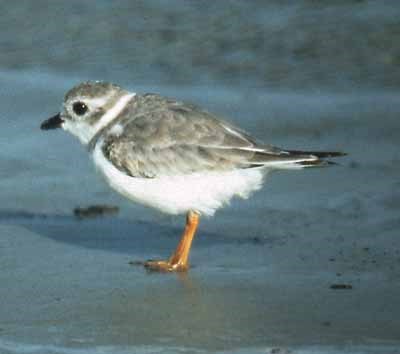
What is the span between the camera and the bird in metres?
7.23

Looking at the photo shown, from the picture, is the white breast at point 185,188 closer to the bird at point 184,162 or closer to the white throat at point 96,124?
the bird at point 184,162

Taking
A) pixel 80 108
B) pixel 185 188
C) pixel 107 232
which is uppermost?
pixel 80 108

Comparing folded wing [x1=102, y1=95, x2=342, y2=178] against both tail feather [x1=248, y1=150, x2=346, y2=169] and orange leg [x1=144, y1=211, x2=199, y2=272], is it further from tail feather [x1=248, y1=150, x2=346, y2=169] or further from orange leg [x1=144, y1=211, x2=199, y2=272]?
orange leg [x1=144, y1=211, x2=199, y2=272]

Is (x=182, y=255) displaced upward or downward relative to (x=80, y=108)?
downward

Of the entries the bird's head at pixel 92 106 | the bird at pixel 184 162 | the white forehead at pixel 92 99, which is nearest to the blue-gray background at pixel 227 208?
the bird at pixel 184 162

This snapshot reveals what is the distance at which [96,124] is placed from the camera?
772 centimetres

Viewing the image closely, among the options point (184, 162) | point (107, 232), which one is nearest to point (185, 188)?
point (184, 162)

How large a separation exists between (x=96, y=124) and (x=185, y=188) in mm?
814

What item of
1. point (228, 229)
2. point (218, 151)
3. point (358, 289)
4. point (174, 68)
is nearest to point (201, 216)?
point (228, 229)

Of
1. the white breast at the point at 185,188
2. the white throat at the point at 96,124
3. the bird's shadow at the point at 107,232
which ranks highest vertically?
the white throat at the point at 96,124

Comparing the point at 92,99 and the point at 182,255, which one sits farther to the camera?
the point at 92,99

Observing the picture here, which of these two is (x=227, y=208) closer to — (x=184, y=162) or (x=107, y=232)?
(x=107, y=232)

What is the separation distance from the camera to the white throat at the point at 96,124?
7.68 m

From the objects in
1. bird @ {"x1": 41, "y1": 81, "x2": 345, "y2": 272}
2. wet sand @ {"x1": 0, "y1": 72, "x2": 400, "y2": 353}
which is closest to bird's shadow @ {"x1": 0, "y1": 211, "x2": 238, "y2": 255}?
wet sand @ {"x1": 0, "y1": 72, "x2": 400, "y2": 353}
